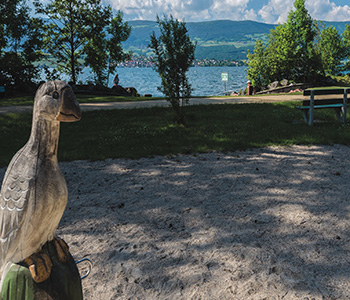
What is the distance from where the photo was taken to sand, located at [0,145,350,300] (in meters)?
3.53

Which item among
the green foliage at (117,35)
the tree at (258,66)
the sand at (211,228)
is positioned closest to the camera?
the sand at (211,228)

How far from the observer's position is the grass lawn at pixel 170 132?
8828 millimetres

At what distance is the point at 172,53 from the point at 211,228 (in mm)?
7557

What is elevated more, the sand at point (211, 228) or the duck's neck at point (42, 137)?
the duck's neck at point (42, 137)

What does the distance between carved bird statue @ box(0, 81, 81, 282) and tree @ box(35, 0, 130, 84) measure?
28127 mm

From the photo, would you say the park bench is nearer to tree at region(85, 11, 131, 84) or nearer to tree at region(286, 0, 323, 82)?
tree at region(85, 11, 131, 84)

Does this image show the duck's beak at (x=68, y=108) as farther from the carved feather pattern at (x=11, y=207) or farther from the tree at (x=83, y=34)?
the tree at (x=83, y=34)

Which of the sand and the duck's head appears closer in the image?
the duck's head

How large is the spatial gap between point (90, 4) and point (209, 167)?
24.5 m

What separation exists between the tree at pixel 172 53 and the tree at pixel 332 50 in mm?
41786

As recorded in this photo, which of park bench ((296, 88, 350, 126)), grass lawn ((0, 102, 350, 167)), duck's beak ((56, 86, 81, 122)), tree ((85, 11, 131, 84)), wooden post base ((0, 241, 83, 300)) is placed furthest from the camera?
tree ((85, 11, 131, 84))

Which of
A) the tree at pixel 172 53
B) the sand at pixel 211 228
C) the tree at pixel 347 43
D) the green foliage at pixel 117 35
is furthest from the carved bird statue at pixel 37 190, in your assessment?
the tree at pixel 347 43

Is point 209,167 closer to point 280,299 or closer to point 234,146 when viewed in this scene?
point 234,146

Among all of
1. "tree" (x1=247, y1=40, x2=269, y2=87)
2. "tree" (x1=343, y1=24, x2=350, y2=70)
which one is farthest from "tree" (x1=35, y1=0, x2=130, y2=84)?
"tree" (x1=343, y1=24, x2=350, y2=70)
